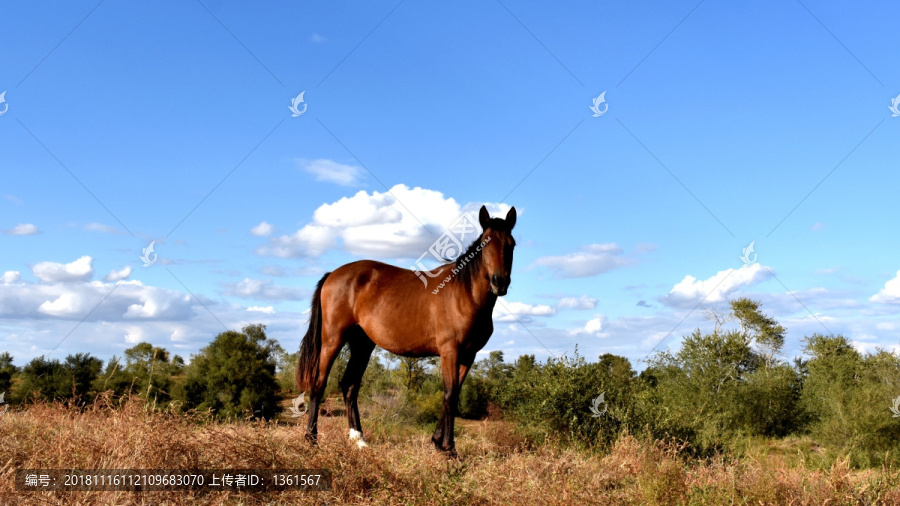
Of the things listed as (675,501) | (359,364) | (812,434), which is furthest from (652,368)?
(675,501)

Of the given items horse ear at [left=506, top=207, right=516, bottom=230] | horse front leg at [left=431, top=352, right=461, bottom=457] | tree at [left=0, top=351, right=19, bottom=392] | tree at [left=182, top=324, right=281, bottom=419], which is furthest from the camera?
tree at [left=182, top=324, right=281, bottom=419]

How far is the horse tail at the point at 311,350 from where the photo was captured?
884 centimetres

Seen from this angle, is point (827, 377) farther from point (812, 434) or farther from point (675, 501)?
point (675, 501)

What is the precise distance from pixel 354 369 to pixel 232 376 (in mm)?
14716

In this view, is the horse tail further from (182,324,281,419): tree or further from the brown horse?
(182,324,281,419): tree

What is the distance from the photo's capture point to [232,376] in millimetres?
21656

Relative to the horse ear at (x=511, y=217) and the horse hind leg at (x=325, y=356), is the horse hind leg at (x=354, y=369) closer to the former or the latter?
the horse hind leg at (x=325, y=356)

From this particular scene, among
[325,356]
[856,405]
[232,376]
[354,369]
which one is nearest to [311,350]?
[325,356]

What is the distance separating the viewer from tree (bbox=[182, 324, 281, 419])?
21375 millimetres

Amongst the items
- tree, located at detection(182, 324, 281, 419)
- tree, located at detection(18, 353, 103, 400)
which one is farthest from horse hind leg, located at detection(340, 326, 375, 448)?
tree, located at detection(182, 324, 281, 419)

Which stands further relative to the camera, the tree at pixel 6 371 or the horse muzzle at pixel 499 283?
the tree at pixel 6 371

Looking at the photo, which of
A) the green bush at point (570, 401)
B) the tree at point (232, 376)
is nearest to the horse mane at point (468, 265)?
the green bush at point (570, 401)

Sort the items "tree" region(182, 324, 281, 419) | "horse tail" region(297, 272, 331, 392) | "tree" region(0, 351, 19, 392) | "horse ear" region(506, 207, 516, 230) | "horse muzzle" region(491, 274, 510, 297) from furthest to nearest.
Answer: "tree" region(182, 324, 281, 419) < "tree" region(0, 351, 19, 392) < "horse tail" region(297, 272, 331, 392) < "horse ear" region(506, 207, 516, 230) < "horse muzzle" region(491, 274, 510, 297)

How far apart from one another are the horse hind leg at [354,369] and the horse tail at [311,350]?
46 centimetres
